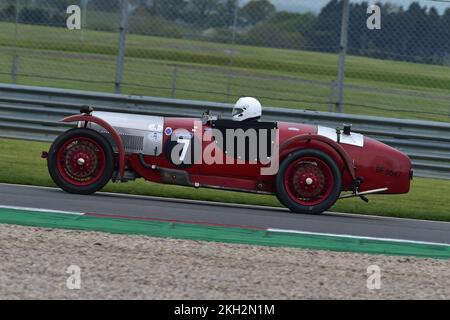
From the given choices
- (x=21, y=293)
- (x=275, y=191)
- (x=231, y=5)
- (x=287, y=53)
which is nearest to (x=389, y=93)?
(x=287, y=53)

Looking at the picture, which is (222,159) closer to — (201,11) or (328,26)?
(328,26)

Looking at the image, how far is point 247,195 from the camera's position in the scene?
12.1 metres

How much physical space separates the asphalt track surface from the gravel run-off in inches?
50.2

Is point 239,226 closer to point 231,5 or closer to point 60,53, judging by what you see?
point 231,5

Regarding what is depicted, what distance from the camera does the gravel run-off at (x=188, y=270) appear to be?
6.94m

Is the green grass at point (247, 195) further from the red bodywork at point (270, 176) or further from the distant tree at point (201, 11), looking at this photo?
the distant tree at point (201, 11)

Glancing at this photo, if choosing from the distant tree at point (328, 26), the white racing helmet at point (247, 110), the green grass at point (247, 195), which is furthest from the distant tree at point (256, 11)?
the white racing helmet at point (247, 110)

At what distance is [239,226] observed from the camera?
984 cm

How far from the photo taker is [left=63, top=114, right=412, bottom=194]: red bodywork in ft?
35.2

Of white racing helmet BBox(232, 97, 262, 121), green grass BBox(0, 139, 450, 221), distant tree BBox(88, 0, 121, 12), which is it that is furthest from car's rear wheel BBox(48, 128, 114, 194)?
distant tree BBox(88, 0, 121, 12)

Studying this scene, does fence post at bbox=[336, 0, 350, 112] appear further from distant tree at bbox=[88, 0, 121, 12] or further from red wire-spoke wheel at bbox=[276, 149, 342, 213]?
distant tree at bbox=[88, 0, 121, 12]

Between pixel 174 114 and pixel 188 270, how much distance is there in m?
6.10

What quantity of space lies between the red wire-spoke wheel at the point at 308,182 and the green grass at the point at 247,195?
Answer: 863 millimetres

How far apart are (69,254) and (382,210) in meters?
4.79
